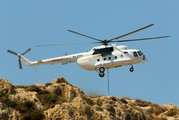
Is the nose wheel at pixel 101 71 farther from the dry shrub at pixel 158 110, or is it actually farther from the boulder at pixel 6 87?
the dry shrub at pixel 158 110

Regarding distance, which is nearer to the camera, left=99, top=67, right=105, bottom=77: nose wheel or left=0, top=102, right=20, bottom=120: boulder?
left=0, top=102, right=20, bottom=120: boulder

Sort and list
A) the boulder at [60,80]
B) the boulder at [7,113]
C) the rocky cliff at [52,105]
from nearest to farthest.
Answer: the boulder at [7,113] → the rocky cliff at [52,105] → the boulder at [60,80]

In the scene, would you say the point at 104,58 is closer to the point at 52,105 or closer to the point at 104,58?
the point at 104,58

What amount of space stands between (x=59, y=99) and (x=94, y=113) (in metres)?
3.75

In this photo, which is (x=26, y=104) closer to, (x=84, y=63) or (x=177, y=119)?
(x=84, y=63)

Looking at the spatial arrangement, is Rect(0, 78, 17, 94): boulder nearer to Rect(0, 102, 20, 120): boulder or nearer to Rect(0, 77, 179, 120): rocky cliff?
Rect(0, 77, 179, 120): rocky cliff

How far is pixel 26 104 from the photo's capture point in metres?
22.3

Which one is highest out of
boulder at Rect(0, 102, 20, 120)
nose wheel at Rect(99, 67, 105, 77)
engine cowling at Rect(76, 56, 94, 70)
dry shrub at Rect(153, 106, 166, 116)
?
engine cowling at Rect(76, 56, 94, 70)

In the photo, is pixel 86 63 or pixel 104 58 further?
pixel 86 63

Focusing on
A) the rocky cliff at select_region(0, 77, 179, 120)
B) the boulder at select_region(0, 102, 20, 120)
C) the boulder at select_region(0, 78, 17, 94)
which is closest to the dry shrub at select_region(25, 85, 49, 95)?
the rocky cliff at select_region(0, 77, 179, 120)

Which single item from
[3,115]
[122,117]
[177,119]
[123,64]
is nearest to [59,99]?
[3,115]

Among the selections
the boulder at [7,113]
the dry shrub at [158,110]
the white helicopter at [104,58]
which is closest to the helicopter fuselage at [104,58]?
the white helicopter at [104,58]

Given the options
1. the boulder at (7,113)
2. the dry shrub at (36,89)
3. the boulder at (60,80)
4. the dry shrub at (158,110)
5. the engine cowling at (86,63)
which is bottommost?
the dry shrub at (158,110)

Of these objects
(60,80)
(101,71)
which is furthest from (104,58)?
(60,80)
